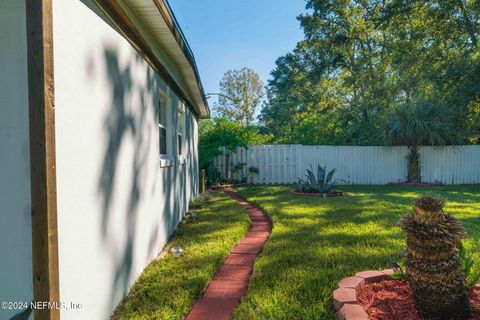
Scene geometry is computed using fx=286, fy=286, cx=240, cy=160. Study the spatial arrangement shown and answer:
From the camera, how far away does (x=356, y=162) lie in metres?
12.5

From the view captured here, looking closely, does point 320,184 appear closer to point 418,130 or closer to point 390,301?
point 418,130

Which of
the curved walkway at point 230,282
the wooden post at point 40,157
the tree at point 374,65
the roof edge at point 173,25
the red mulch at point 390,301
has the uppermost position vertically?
the tree at point 374,65

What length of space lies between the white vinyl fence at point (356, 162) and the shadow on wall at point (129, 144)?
8551 millimetres

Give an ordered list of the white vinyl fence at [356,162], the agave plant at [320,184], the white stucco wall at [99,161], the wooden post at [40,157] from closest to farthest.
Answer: the wooden post at [40,157] → the white stucco wall at [99,161] → the agave plant at [320,184] → the white vinyl fence at [356,162]

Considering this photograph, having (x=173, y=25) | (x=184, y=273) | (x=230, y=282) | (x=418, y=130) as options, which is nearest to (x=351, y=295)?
(x=230, y=282)

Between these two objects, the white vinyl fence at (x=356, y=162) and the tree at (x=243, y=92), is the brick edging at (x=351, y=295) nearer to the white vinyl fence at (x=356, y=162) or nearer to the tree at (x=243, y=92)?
the white vinyl fence at (x=356, y=162)

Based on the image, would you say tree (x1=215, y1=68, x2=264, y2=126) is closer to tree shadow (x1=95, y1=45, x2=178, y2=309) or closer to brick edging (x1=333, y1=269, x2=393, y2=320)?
tree shadow (x1=95, y1=45, x2=178, y2=309)

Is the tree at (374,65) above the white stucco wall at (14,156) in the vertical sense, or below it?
above

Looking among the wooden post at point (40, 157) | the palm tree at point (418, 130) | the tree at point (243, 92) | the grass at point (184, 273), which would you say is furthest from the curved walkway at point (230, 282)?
the tree at point (243, 92)

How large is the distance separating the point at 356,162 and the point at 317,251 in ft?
32.1

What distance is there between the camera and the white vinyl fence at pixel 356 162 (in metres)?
12.4

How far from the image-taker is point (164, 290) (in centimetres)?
275

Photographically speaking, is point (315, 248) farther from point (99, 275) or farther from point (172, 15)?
point (172, 15)

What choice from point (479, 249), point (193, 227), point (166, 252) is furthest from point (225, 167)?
point (479, 249)
